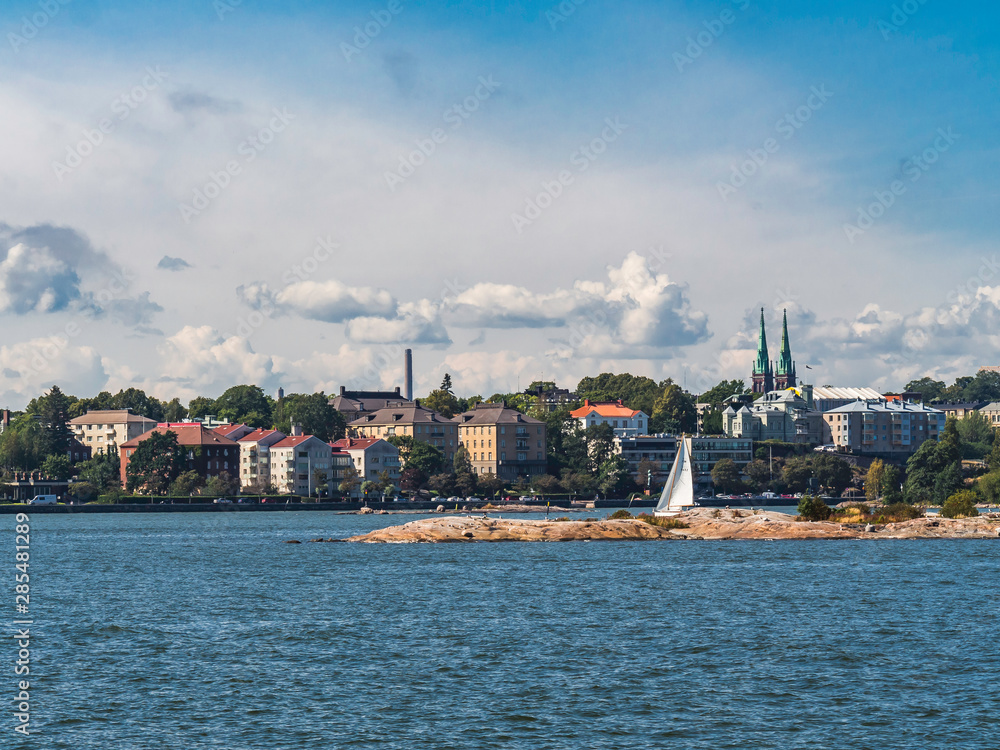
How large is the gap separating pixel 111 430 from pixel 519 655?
172437 millimetres

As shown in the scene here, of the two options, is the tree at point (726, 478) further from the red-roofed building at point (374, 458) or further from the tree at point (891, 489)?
the tree at point (891, 489)

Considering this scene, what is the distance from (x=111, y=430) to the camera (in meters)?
196

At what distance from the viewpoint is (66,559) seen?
74375mm

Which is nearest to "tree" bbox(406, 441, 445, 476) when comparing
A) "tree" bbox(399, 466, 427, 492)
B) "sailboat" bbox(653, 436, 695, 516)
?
"tree" bbox(399, 466, 427, 492)

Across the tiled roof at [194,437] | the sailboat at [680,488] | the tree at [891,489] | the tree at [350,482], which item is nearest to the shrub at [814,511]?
the sailboat at [680,488]

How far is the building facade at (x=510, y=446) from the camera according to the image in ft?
643

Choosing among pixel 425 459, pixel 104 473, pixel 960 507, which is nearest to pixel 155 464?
pixel 104 473

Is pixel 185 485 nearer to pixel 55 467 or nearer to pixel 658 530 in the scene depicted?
pixel 55 467

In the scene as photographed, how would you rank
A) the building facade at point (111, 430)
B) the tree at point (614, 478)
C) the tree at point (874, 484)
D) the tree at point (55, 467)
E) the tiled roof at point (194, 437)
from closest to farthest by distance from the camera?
the tree at point (55, 467), the tiled roof at point (194, 437), the tree at point (874, 484), the tree at point (614, 478), the building facade at point (111, 430)

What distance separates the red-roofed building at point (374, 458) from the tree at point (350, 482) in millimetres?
1491

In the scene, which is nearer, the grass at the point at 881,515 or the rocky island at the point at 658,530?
the rocky island at the point at 658,530

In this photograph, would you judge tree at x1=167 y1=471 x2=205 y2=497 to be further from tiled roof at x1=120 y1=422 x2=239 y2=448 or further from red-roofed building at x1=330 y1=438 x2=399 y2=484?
red-roofed building at x1=330 y1=438 x2=399 y2=484

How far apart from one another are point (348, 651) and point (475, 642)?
3945 millimetres

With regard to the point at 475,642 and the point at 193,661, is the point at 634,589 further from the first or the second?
the point at 193,661
